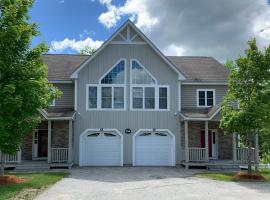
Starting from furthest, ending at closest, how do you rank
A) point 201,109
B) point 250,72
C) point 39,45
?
point 201,109 < point 250,72 < point 39,45

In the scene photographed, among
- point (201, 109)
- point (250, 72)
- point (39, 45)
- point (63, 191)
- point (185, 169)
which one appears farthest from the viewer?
point (201, 109)

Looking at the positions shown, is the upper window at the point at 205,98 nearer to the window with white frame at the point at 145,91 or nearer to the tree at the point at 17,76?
the window with white frame at the point at 145,91

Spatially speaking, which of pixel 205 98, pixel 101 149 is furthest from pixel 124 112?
pixel 205 98

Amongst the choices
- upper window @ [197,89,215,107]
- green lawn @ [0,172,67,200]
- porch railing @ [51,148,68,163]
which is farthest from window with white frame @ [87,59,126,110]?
green lawn @ [0,172,67,200]

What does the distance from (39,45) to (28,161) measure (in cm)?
1000

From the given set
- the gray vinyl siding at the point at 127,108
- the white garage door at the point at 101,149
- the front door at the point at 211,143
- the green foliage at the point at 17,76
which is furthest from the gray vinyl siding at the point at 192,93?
the green foliage at the point at 17,76

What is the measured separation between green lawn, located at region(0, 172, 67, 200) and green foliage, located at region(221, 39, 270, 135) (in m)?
9.29

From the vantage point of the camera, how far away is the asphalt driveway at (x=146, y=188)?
44.9ft

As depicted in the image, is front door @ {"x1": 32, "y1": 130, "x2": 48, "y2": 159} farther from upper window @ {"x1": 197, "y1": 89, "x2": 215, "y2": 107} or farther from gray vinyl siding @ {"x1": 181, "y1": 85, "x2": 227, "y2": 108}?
upper window @ {"x1": 197, "y1": 89, "x2": 215, "y2": 107}

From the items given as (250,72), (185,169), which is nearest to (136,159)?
(185,169)

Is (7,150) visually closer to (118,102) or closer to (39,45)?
(39,45)

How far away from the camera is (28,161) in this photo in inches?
983

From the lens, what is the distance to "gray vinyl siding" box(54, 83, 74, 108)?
87.2 ft

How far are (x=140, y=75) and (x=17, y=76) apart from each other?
10.9 meters
